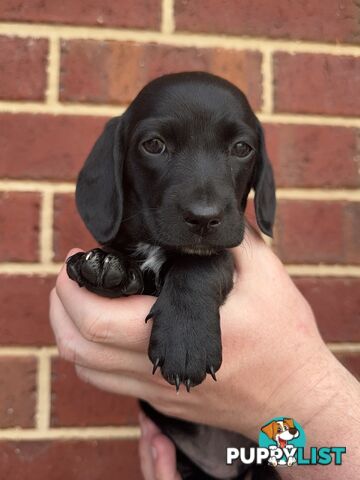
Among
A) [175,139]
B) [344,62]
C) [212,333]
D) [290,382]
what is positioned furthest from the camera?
[344,62]

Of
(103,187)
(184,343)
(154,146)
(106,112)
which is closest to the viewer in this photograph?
(184,343)

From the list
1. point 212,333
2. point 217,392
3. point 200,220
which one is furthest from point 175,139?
point 217,392

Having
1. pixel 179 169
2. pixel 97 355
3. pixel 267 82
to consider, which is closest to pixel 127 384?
pixel 97 355

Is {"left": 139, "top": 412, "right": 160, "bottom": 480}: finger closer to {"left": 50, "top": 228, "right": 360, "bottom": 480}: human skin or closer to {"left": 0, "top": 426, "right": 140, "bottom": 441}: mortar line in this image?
{"left": 0, "top": 426, "right": 140, "bottom": 441}: mortar line

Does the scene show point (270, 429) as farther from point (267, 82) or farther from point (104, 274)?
point (267, 82)

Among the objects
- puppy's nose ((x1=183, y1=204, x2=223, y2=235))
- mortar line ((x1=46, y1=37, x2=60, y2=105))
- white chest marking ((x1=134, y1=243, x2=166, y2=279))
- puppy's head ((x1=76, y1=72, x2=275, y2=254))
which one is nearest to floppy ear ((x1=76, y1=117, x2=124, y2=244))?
puppy's head ((x1=76, y1=72, x2=275, y2=254))

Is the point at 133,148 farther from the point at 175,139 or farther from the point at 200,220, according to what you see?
the point at 200,220
